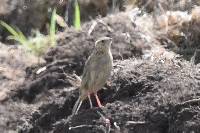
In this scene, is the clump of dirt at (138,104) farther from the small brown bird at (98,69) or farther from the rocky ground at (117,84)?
the small brown bird at (98,69)

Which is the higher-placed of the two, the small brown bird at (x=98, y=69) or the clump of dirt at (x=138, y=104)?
the small brown bird at (x=98, y=69)

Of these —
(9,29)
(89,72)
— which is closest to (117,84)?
(89,72)

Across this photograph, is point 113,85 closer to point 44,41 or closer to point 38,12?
point 44,41

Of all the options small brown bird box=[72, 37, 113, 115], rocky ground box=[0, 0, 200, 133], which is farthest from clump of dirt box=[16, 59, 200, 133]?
small brown bird box=[72, 37, 113, 115]

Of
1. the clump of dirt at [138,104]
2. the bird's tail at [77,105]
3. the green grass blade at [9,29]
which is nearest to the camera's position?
the clump of dirt at [138,104]

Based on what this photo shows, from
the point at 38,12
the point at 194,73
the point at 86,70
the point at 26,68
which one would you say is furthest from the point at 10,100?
the point at 38,12

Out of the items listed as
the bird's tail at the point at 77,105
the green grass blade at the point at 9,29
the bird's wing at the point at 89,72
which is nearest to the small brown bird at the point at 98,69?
the bird's wing at the point at 89,72

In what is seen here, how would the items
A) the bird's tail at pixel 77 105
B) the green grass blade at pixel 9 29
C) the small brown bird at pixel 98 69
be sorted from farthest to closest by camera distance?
the green grass blade at pixel 9 29 < the bird's tail at pixel 77 105 < the small brown bird at pixel 98 69
